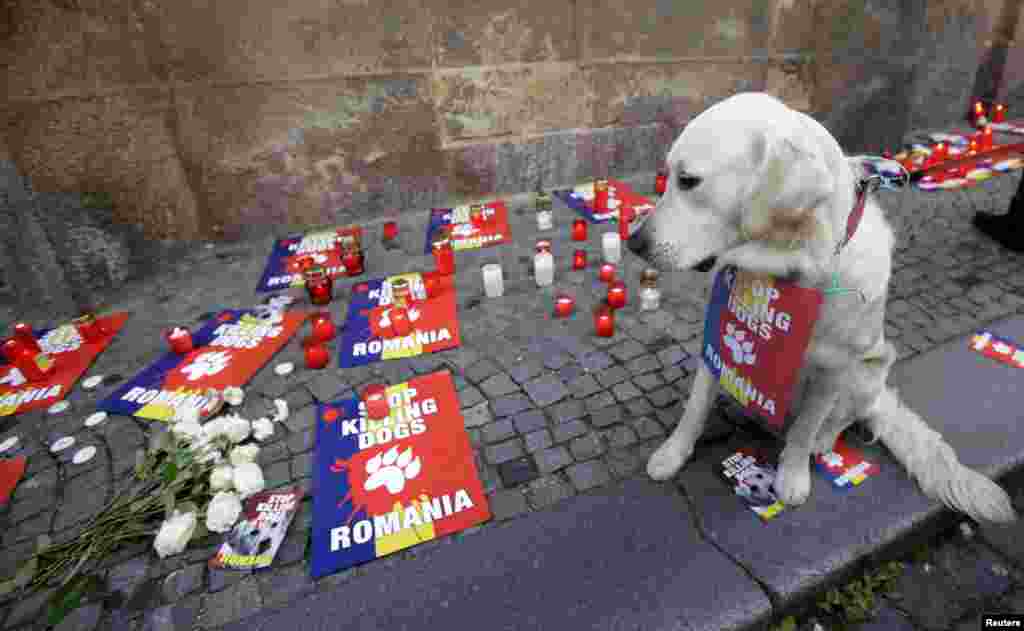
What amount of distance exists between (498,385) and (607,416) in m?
0.78

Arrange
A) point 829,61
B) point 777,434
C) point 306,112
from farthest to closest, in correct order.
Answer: point 829,61 → point 306,112 → point 777,434

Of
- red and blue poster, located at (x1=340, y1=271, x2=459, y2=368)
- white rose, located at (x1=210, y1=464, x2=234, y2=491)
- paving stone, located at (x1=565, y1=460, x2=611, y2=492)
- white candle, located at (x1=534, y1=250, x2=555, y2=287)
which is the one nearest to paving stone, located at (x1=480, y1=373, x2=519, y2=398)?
red and blue poster, located at (x1=340, y1=271, x2=459, y2=368)

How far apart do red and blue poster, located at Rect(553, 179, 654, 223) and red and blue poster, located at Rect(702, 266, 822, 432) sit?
3538mm

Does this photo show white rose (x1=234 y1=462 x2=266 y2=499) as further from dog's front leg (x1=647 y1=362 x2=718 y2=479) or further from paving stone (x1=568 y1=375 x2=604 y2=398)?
dog's front leg (x1=647 y1=362 x2=718 y2=479)

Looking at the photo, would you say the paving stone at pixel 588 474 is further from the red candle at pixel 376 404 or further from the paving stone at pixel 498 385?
the red candle at pixel 376 404

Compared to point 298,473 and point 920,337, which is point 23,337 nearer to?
point 298,473

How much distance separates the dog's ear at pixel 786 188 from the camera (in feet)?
5.32

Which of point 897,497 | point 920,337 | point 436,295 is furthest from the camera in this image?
point 436,295

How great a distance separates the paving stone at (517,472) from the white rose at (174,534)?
1587 millimetres

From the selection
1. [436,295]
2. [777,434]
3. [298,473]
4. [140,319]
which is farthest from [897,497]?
[140,319]

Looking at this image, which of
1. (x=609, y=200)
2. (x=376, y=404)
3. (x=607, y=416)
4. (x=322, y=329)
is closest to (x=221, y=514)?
(x=376, y=404)

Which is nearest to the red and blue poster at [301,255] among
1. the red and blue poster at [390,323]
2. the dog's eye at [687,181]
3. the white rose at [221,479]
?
the red and blue poster at [390,323]

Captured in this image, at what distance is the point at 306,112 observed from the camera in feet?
18.2

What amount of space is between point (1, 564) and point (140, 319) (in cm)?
258
